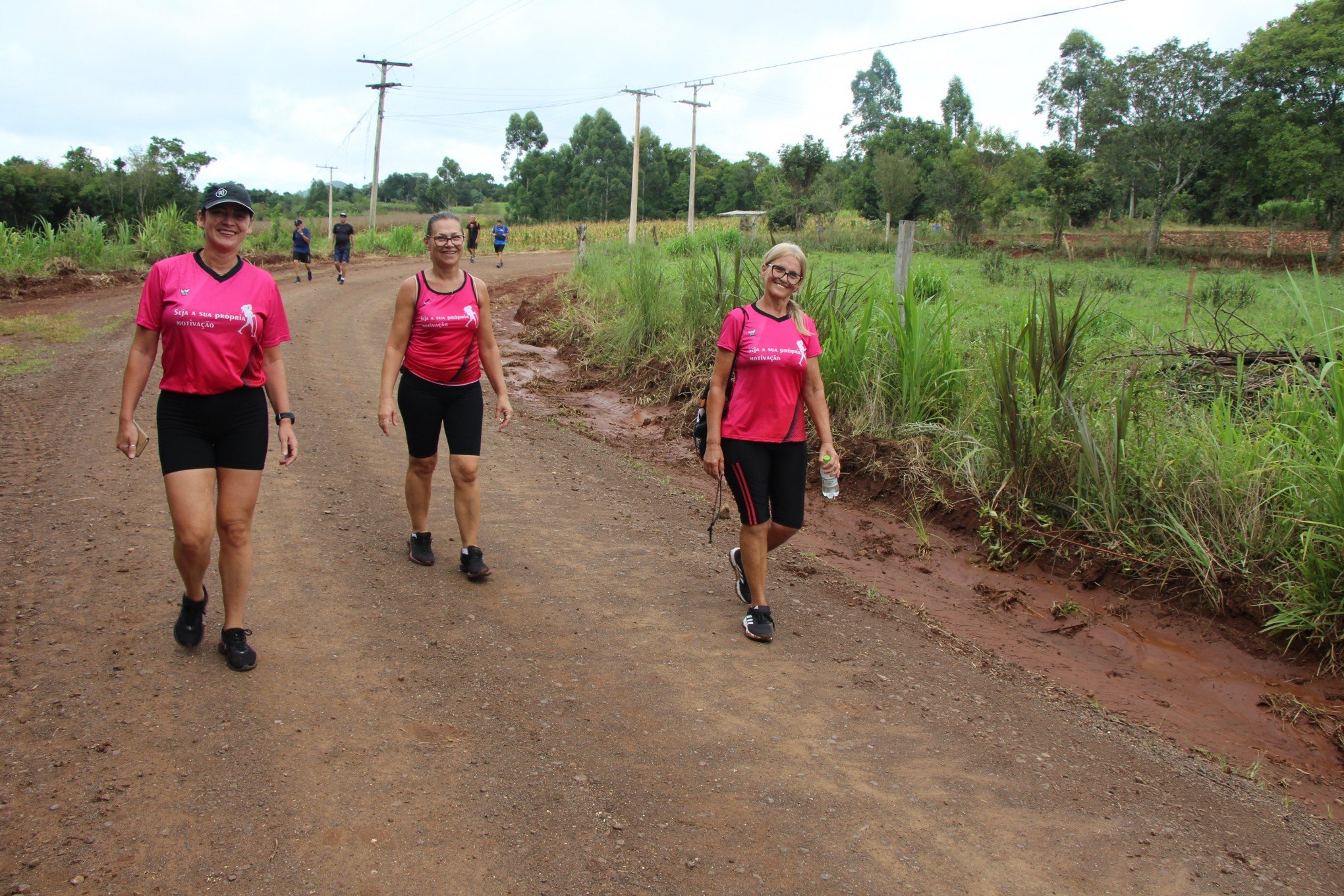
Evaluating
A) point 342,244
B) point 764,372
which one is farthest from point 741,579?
point 342,244

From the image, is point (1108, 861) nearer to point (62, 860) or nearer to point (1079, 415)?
point (62, 860)

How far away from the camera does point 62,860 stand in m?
2.72

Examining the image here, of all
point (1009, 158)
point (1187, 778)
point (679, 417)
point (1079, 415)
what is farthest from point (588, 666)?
point (1009, 158)

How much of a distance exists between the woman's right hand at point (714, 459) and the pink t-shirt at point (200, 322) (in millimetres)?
1972

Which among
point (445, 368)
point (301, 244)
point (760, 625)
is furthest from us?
point (301, 244)

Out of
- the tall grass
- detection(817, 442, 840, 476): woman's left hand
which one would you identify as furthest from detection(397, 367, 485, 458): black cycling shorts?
the tall grass

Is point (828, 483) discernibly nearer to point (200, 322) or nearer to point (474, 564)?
point (474, 564)

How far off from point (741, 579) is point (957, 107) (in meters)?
97.9

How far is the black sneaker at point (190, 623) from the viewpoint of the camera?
4023mm

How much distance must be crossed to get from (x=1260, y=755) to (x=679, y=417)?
6.49 m

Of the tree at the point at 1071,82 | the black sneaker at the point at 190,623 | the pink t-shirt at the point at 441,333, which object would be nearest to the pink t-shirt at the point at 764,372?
the pink t-shirt at the point at 441,333

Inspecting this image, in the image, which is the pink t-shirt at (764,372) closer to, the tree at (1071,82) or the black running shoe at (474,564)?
the black running shoe at (474,564)

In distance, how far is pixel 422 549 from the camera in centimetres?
534

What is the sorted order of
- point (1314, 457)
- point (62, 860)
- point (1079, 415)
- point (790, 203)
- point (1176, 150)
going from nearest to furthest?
point (62, 860) < point (1314, 457) < point (1079, 415) < point (1176, 150) < point (790, 203)
